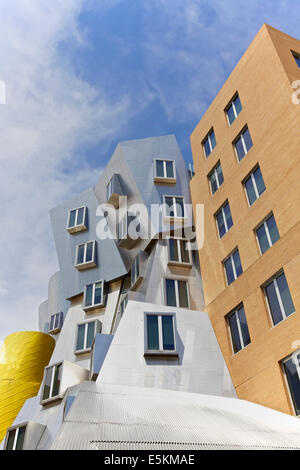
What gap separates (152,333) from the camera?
56.2 feet

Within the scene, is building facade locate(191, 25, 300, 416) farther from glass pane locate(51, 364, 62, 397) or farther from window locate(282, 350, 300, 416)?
glass pane locate(51, 364, 62, 397)

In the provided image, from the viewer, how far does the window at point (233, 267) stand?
17.4 m

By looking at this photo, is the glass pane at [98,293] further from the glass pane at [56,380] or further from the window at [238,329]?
the window at [238,329]

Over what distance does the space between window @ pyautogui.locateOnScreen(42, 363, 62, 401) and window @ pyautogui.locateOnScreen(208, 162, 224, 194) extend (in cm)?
1266

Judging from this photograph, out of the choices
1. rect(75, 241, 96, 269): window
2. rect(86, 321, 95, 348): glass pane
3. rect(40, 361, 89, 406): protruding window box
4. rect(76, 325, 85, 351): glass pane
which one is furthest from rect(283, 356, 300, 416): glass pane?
rect(75, 241, 96, 269): window

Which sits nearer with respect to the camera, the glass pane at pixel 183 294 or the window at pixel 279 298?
the window at pixel 279 298

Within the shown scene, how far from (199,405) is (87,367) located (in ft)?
43.0

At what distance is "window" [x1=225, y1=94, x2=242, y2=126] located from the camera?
66.8 ft

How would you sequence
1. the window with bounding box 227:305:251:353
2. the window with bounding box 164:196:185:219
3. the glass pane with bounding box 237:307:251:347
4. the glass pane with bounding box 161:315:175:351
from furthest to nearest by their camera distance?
the window with bounding box 164:196:185:219, the glass pane with bounding box 161:315:175:351, the window with bounding box 227:305:251:353, the glass pane with bounding box 237:307:251:347

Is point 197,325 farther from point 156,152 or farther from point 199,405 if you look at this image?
point 156,152

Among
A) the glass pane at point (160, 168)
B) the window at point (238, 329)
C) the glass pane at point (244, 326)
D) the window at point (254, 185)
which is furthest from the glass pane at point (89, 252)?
the glass pane at point (244, 326)

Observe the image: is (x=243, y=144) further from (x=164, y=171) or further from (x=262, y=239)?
(x=164, y=171)

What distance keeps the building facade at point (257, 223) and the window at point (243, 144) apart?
6 cm
